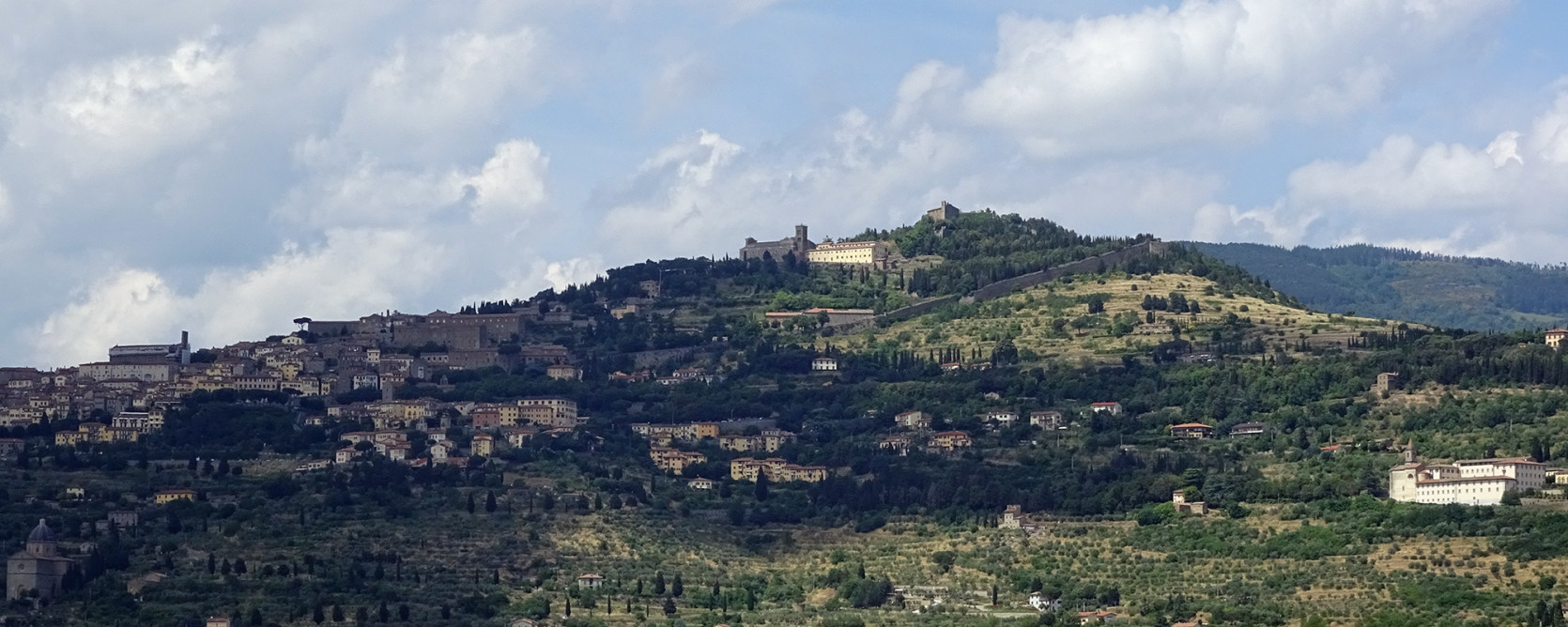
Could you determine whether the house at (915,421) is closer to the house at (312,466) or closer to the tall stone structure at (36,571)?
the house at (312,466)

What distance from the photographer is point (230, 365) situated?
344 feet

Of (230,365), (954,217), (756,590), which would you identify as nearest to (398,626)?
(756,590)

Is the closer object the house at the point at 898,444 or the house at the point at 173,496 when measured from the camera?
the house at the point at 173,496

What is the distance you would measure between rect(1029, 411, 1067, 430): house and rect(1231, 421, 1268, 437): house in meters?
5.84

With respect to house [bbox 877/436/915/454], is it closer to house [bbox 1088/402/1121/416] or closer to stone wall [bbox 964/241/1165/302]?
house [bbox 1088/402/1121/416]

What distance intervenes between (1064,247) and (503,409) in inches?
1110

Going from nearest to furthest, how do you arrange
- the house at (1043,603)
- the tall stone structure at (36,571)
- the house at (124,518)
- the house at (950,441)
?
the house at (1043,603) < the tall stone structure at (36,571) < the house at (124,518) < the house at (950,441)

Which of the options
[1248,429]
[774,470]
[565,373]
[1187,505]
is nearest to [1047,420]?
[1248,429]

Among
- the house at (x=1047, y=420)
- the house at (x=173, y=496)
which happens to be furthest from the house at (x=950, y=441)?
the house at (x=173, y=496)

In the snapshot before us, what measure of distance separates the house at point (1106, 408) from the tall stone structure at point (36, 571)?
33.7m

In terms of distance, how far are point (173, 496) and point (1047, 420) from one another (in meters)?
28.0

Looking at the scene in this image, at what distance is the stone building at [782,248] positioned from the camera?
12229 centimetres

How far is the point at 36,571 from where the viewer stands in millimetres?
76750

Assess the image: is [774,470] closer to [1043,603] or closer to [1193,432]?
[1193,432]
